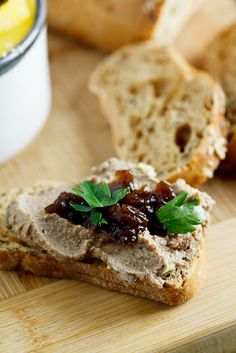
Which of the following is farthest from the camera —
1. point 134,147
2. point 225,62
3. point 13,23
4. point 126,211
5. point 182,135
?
point 225,62

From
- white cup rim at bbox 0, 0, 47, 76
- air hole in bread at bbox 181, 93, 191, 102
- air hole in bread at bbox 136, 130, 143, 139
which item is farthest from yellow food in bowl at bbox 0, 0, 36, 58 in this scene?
air hole in bread at bbox 181, 93, 191, 102

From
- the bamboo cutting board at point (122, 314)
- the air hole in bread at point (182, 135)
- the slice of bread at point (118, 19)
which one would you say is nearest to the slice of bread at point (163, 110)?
the air hole in bread at point (182, 135)

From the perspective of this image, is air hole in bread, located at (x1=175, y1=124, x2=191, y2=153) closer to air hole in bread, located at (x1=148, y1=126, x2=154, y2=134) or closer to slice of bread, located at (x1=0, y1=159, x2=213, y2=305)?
air hole in bread, located at (x1=148, y1=126, x2=154, y2=134)

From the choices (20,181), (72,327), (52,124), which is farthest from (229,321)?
(52,124)

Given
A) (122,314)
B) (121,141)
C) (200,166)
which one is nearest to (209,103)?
(200,166)

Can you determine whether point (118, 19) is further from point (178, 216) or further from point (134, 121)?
point (178, 216)

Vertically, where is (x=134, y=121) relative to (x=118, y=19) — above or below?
below

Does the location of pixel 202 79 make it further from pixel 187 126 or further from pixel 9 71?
pixel 9 71
